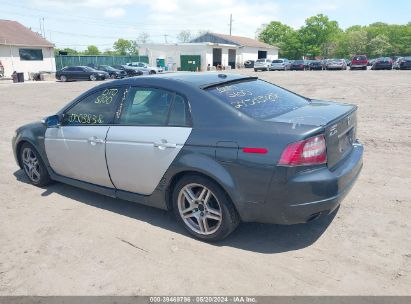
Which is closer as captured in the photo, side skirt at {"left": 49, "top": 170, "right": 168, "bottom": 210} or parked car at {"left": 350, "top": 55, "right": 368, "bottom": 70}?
side skirt at {"left": 49, "top": 170, "right": 168, "bottom": 210}

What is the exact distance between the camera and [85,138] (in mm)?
4266

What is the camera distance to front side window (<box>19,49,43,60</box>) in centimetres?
3547

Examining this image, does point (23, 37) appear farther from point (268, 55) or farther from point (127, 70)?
point (268, 55)

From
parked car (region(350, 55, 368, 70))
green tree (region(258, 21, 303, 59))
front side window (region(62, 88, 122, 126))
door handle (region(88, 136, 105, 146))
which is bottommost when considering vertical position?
door handle (region(88, 136, 105, 146))

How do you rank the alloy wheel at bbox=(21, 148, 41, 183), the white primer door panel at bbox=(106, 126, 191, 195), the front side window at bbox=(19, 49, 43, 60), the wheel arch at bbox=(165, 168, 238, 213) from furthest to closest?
the front side window at bbox=(19, 49, 43, 60), the alloy wheel at bbox=(21, 148, 41, 183), the white primer door panel at bbox=(106, 126, 191, 195), the wheel arch at bbox=(165, 168, 238, 213)

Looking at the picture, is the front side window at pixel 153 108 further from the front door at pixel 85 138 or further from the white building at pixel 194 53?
the white building at pixel 194 53

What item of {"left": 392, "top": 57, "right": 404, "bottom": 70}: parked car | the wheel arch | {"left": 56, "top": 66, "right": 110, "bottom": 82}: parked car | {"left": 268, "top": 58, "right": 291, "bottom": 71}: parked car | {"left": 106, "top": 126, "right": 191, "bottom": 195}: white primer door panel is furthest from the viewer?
{"left": 268, "top": 58, "right": 291, "bottom": 71}: parked car

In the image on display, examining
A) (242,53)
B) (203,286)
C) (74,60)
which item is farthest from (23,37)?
(203,286)

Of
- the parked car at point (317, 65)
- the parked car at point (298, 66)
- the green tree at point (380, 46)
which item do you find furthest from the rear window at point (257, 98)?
the green tree at point (380, 46)

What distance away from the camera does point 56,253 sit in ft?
11.5

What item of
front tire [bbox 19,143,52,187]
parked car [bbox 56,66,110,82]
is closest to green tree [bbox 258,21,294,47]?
parked car [bbox 56,66,110,82]

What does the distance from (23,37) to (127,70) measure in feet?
39.2

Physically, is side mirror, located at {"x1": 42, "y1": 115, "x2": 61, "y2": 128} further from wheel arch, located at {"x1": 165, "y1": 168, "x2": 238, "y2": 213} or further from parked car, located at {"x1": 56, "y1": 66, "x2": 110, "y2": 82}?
parked car, located at {"x1": 56, "y1": 66, "x2": 110, "y2": 82}

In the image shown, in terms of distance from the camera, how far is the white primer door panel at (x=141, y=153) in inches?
140
